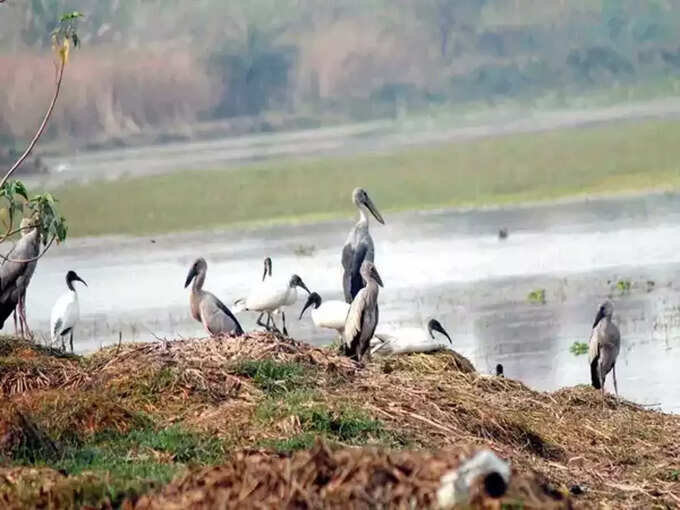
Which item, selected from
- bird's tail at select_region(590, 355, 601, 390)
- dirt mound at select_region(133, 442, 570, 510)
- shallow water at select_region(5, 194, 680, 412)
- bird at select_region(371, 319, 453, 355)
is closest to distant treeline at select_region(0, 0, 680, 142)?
shallow water at select_region(5, 194, 680, 412)

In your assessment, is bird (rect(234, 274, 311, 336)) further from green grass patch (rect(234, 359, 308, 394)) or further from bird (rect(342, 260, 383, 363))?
green grass patch (rect(234, 359, 308, 394))

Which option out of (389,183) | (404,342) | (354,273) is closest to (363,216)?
(354,273)

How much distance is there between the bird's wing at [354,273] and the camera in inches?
663

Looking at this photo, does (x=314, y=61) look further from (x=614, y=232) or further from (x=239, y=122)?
(x=614, y=232)

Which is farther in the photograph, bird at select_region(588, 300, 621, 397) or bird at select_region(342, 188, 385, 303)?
bird at select_region(342, 188, 385, 303)

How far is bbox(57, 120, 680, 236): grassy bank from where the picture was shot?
32.2 metres

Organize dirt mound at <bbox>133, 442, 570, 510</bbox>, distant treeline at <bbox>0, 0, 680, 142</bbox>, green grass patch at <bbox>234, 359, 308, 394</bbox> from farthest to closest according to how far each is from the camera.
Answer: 1. distant treeline at <bbox>0, 0, 680, 142</bbox>
2. green grass patch at <bbox>234, 359, 308, 394</bbox>
3. dirt mound at <bbox>133, 442, 570, 510</bbox>

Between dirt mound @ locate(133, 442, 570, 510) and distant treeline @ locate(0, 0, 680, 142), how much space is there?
32.4m

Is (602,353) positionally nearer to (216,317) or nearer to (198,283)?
(216,317)

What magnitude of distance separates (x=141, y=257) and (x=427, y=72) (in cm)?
1865

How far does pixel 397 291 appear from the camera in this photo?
72.0 feet

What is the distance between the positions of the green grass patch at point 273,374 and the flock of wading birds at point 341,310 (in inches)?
58.8

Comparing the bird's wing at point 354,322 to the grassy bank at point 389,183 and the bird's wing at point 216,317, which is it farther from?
the grassy bank at point 389,183

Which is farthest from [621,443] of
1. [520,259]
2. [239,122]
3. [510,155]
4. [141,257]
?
[239,122]
